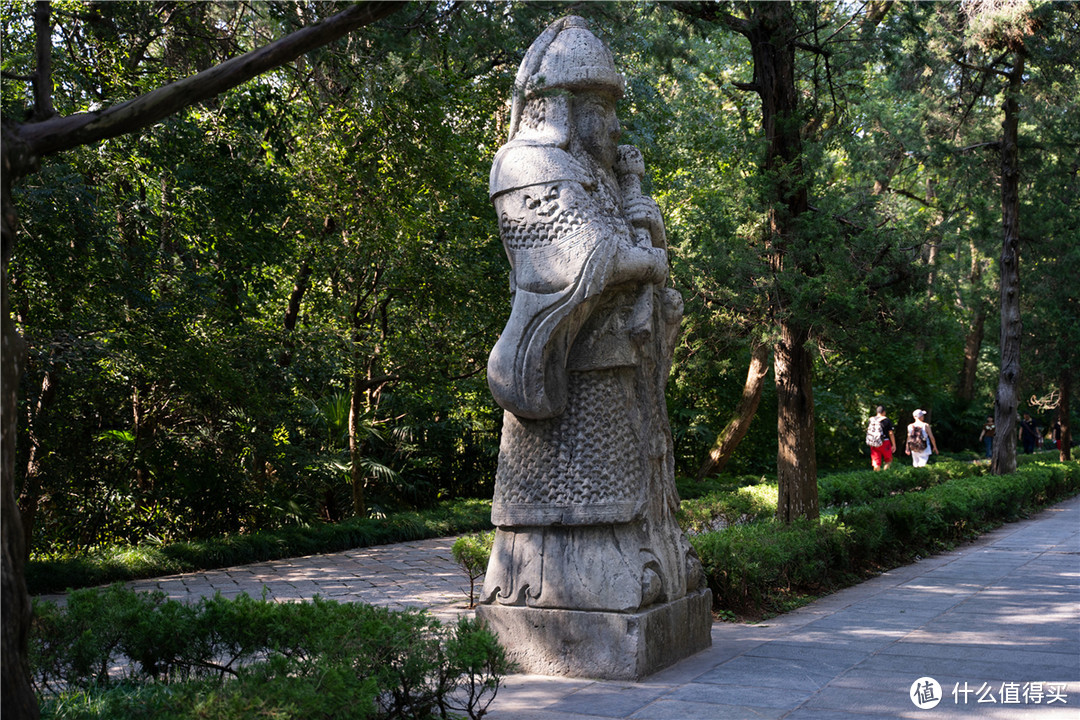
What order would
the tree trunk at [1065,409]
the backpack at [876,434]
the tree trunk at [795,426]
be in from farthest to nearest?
1. the tree trunk at [1065,409]
2. the backpack at [876,434]
3. the tree trunk at [795,426]

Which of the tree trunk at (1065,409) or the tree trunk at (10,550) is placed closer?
the tree trunk at (10,550)

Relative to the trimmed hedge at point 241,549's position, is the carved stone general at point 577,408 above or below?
above

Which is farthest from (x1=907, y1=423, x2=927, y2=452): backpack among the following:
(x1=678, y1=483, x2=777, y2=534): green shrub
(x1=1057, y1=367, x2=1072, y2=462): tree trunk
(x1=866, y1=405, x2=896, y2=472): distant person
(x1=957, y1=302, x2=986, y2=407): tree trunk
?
(x1=957, y1=302, x2=986, y2=407): tree trunk

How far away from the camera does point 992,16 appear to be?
14.5 m

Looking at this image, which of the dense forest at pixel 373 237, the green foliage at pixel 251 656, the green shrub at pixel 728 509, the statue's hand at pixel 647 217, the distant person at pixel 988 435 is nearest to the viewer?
the green foliage at pixel 251 656

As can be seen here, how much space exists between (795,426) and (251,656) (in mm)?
6563

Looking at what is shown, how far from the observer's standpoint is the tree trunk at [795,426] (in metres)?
9.55

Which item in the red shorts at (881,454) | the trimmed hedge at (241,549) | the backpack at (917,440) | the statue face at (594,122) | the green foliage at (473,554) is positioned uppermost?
the statue face at (594,122)

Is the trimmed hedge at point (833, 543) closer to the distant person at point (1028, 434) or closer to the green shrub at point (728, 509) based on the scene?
the green shrub at point (728, 509)

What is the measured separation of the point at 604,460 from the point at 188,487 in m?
8.45

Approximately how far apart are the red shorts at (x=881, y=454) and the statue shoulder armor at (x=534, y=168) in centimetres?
1641

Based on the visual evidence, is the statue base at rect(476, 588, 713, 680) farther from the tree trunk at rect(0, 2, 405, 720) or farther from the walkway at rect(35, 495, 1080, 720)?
the tree trunk at rect(0, 2, 405, 720)

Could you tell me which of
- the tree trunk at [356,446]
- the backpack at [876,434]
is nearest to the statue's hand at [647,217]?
the tree trunk at [356,446]

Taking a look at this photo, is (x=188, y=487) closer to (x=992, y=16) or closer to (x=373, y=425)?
(x=373, y=425)
